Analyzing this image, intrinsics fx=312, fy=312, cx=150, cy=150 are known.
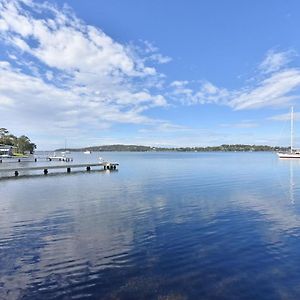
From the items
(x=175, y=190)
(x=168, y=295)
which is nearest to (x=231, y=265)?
(x=168, y=295)

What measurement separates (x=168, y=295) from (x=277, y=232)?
404 inches

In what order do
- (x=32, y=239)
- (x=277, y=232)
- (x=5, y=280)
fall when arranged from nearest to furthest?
(x=5, y=280)
(x=32, y=239)
(x=277, y=232)

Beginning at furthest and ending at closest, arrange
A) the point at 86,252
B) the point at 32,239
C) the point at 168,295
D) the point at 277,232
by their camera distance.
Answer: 1. the point at 277,232
2. the point at 32,239
3. the point at 86,252
4. the point at 168,295

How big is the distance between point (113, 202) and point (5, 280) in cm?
1690

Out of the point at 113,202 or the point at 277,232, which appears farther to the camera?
the point at 113,202

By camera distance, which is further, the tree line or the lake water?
the tree line

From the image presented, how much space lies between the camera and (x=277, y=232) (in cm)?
1797

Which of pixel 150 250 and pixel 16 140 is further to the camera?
pixel 16 140

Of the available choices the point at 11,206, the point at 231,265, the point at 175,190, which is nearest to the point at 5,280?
the point at 231,265

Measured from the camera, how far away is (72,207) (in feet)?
85.4

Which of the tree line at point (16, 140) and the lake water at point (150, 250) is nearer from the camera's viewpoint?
the lake water at point (150, 250)

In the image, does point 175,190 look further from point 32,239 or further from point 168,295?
point 168,295

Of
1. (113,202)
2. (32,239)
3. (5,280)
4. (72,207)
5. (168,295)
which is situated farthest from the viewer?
(113,202)

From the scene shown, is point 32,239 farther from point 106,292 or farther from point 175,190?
point 175,190
